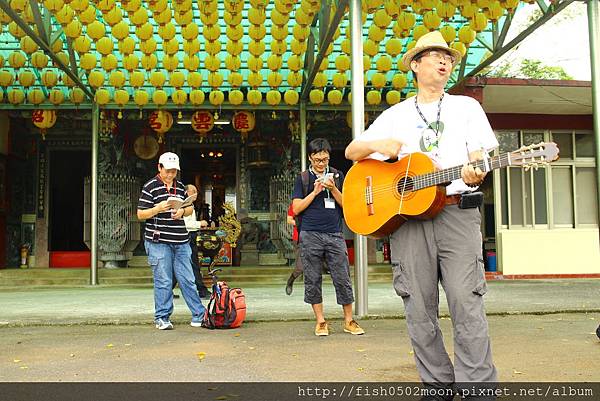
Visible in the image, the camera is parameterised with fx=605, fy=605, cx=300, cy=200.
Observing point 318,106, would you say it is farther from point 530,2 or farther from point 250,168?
point 530,2

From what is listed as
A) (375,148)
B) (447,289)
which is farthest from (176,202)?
(447,289)

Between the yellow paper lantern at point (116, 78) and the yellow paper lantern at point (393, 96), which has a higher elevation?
the yellow paper lantern at point (116, 78)

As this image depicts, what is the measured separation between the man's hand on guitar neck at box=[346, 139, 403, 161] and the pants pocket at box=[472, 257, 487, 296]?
68 cm

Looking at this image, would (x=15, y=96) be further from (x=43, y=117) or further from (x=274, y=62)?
(x=274, y=62)

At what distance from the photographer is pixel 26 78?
1018 cm

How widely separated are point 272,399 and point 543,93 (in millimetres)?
10672

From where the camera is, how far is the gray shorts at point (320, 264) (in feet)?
17.4

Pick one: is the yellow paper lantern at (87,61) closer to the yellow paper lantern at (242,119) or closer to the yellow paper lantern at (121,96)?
the yellow paper lantern at (121,96)

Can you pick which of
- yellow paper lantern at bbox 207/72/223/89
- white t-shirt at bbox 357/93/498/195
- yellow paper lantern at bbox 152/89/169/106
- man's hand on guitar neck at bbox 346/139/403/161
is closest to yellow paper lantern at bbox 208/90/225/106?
yellow paper lantern at bbox 207/72/223/89

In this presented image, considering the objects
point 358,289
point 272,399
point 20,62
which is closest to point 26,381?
point 272,399

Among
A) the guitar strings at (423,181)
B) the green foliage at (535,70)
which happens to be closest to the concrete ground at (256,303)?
the guitar strings at (423,181)

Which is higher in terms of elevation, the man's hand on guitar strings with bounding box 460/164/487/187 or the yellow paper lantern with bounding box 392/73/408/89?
the yellow paper lantern with bounding box 392/73/408/89

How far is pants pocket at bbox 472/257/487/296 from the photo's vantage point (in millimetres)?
2880

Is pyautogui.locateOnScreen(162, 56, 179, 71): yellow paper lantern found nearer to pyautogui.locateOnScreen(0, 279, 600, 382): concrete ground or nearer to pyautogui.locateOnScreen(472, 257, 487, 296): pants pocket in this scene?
pyautogui.locateOnScreen(0, 279, 600, 382): concrete ground
